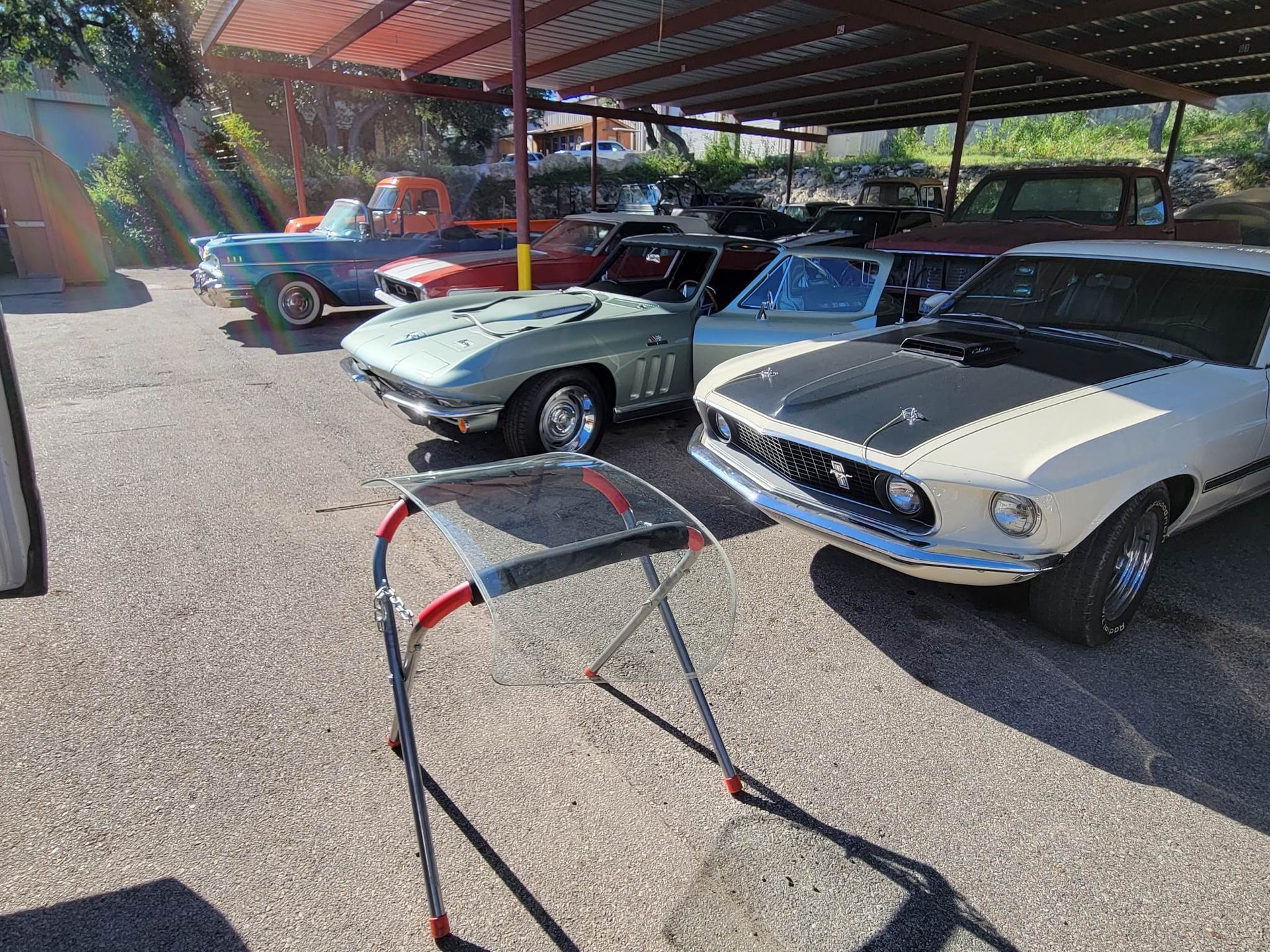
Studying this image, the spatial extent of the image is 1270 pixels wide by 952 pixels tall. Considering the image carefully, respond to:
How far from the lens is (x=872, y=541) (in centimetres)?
312

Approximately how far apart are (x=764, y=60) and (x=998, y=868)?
13.1 m

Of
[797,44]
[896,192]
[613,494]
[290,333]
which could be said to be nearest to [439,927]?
[613,494]

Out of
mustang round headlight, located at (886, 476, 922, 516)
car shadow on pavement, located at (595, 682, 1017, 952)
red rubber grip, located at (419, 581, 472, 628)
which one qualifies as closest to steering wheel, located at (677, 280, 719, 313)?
mustang round headlight, located at (886, 476, 922, 516)

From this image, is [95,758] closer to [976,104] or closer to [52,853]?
[52,853]

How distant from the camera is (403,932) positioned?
6.75ft

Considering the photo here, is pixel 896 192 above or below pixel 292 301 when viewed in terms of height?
above

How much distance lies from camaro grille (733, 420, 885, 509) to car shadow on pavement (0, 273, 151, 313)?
11.5m

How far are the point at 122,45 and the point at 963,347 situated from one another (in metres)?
24.4

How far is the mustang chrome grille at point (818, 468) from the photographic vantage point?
3227 millimetres

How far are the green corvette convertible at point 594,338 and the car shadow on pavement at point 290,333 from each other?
3540 millimetres

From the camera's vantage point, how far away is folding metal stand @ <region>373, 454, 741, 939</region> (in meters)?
1.86

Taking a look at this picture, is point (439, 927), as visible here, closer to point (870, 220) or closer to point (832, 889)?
point (832, 889)

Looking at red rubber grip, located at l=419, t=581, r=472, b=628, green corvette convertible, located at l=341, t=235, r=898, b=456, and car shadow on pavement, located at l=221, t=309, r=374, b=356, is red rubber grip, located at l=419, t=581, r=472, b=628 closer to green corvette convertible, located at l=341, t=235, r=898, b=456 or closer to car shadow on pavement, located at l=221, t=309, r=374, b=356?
green corvette convertible, located at l=341, t=235, r=898, b=456

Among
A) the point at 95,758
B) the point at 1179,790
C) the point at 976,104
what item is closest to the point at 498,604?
the point at 95,758
